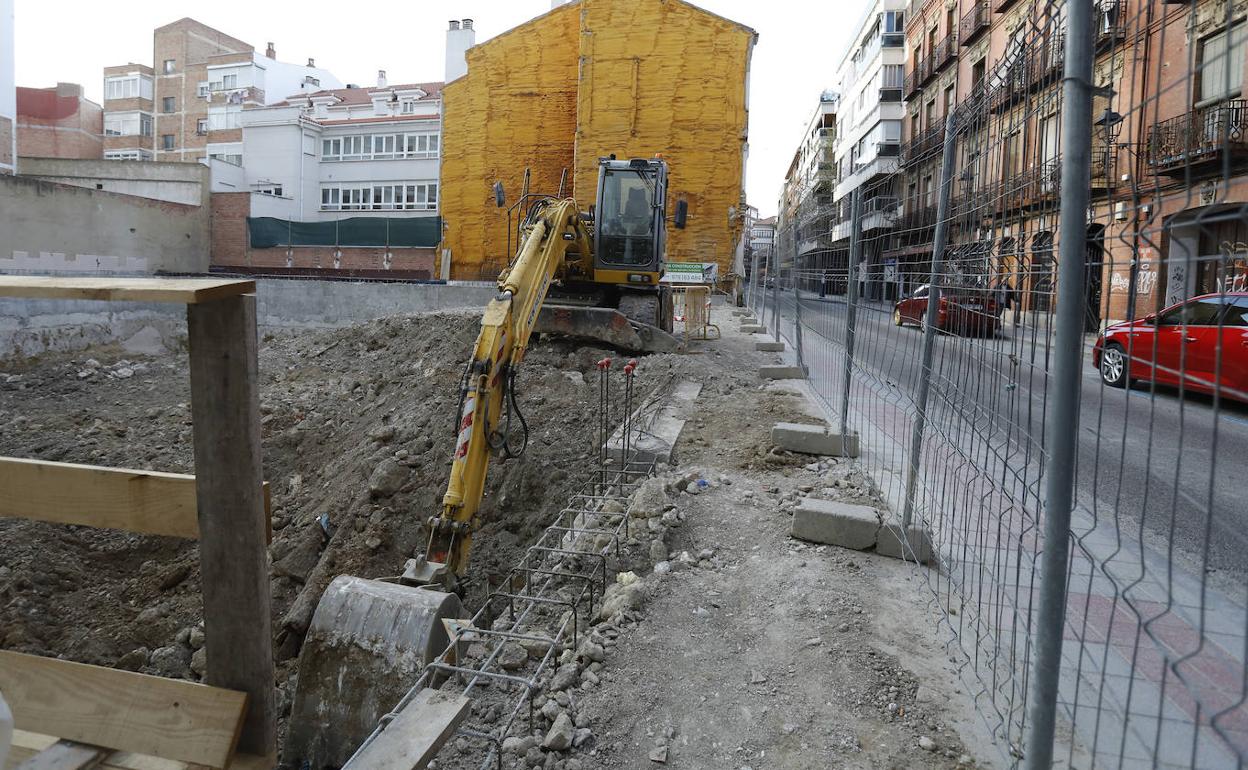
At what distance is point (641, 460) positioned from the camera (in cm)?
676

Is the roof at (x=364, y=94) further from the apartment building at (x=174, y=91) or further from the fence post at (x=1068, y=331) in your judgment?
the fence post at (x=1068, y=331)

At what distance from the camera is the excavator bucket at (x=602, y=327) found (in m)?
11.6

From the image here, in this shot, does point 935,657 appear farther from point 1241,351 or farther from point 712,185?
point 712,185

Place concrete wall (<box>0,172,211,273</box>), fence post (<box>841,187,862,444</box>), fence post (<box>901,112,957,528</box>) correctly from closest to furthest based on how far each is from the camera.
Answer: fence post (<box>901,112,957,528</box>)
fence post (<box>841,187,862,444</box>)
concrete wall (<box>0,172,211,273</box>)

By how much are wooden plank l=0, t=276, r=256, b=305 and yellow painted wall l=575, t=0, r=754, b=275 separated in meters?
19.3

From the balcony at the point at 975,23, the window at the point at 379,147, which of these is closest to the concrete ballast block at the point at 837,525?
the balcony at the point at 975,23

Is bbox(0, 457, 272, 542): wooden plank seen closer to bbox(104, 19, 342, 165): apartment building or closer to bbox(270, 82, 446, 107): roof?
bbox(270, 82, 446, 107): roof

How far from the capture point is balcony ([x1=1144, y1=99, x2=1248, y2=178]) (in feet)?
5.30

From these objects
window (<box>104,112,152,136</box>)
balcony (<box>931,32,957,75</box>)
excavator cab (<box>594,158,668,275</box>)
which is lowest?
excavator cab (<box>594,158,668,275</box>)

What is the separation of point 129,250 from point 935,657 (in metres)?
28.2

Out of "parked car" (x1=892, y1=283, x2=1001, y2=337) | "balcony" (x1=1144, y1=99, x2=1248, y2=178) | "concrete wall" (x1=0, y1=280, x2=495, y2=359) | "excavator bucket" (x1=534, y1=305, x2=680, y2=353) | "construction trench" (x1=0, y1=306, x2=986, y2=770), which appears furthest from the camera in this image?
"concrete wall" (x1=0, y1=280, x2=495, y2=359)

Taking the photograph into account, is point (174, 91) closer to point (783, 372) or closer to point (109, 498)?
point (783, 372)

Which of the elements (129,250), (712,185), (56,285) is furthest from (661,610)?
(129,250)

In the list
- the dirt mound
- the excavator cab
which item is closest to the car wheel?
the dirt mound
